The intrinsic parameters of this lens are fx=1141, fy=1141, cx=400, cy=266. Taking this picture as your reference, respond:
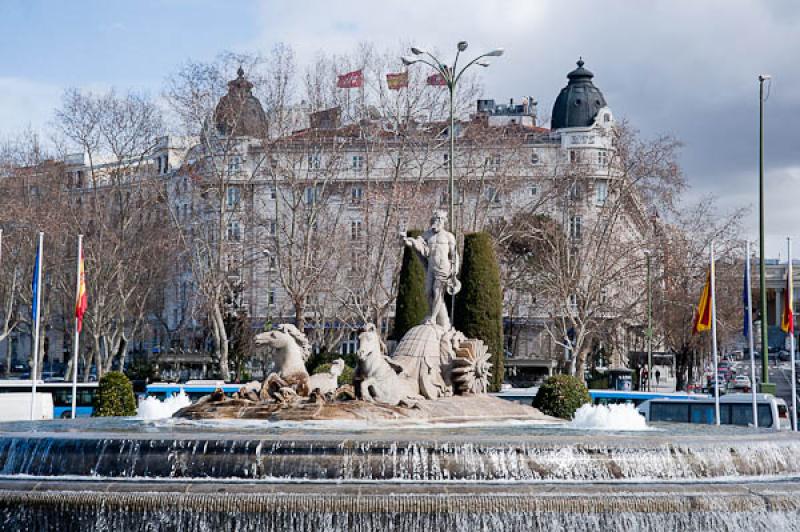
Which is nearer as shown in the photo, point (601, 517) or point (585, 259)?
point (601, 517)

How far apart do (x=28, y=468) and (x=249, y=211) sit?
1290 inches

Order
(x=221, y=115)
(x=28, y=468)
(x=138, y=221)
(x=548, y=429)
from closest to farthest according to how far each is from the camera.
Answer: (x=28, y=468), (x=548, y=429), (x=221, y=115), (x=138, y=221)

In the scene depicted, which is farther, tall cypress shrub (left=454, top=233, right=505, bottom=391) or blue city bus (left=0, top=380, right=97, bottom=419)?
blue city bus (left=0, top=380, right=97, bottom=419)

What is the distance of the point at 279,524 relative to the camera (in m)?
13.1

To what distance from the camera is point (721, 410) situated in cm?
Result: 2969

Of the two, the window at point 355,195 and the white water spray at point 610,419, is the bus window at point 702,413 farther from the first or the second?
the window at point 355,195

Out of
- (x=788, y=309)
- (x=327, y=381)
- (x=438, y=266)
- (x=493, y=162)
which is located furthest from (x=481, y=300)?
(x=493, y=162)

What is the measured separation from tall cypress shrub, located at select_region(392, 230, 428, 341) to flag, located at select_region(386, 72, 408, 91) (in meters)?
12.8

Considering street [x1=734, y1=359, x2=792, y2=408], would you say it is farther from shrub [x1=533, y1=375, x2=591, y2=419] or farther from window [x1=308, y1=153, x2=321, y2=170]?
shrub [x1=533, y1=375, x2=591, y2=419]

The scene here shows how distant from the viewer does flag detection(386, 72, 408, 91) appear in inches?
1753

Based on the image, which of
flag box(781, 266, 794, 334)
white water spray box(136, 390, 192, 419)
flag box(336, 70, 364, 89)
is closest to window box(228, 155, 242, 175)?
flag box(336, 70, 364, 89)

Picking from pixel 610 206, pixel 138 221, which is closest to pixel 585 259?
pixel 610 206

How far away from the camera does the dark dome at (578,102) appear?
274 feet

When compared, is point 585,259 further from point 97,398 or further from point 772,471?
point 772,471
